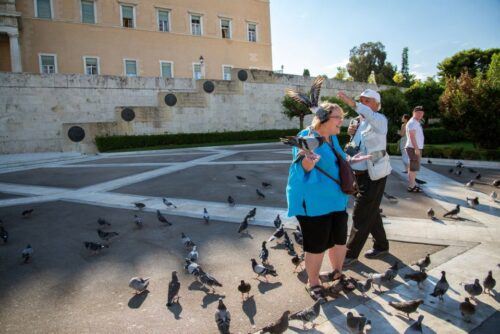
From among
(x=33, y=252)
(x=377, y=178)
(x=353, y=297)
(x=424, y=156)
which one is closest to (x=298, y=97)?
(x=377, y=178)

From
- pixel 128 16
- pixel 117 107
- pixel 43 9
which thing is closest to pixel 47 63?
pixel 43 9

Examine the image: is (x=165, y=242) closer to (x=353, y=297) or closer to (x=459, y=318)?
(x=353, y=297)

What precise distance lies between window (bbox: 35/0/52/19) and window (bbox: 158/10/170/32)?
9.70 m

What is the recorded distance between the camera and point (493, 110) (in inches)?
539

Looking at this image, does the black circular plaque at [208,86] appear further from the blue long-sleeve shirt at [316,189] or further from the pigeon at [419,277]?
the pigeon at [419,277]

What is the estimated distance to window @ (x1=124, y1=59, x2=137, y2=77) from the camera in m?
34.4

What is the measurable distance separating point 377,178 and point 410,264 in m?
1.19

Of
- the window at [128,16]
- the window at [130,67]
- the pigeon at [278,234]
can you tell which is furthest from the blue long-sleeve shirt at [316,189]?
the window at [128,16]

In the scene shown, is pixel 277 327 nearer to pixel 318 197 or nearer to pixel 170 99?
pixel 318 197

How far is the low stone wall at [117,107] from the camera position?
22016 mm

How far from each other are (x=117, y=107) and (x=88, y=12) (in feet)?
Result: 49.6

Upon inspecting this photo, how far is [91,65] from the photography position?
1296 inches

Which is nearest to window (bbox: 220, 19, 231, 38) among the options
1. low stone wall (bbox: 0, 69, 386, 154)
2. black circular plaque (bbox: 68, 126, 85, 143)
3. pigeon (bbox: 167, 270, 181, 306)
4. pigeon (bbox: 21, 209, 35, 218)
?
low stone wall (bbox: 0, 69, 386, 154)

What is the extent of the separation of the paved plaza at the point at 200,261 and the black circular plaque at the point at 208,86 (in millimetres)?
17713
